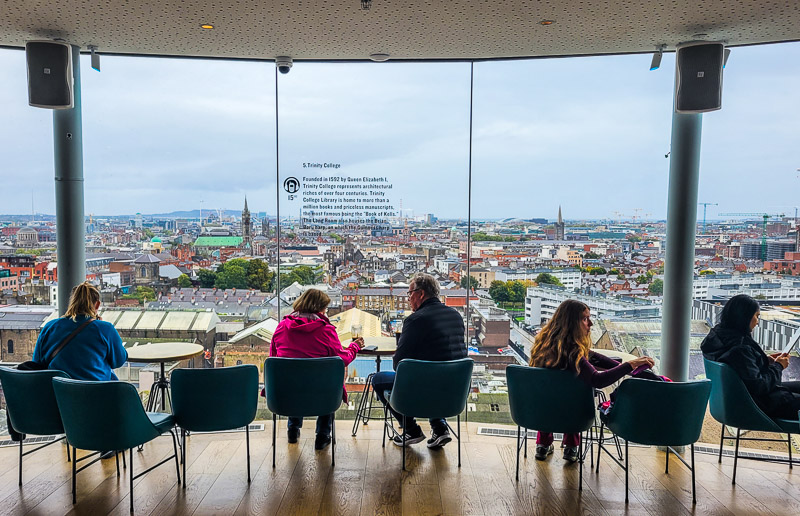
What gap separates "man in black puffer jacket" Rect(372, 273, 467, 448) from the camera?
13.1 feet

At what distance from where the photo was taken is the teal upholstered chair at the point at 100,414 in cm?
307

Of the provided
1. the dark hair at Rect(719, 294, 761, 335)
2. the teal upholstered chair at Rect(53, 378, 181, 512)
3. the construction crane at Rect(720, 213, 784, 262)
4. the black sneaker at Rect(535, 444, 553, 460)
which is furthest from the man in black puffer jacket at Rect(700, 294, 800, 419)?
→ the teal upholstered chair at Rect(53, 378, 181, 512)

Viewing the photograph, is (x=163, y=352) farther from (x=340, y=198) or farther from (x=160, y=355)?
(x=340, y=198)

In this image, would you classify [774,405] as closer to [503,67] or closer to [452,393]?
[452,393]

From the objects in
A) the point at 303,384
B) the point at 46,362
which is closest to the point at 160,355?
the point at 46,362

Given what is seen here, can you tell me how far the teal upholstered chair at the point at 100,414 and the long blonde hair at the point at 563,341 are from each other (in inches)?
102

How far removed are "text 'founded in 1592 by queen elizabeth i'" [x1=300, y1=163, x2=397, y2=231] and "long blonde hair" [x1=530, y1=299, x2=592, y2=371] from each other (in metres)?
2.29

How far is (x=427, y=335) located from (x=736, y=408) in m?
2.25

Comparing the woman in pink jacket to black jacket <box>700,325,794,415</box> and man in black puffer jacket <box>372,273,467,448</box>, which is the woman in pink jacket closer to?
man in black puffer jacket <box>372,273,467,448</box>

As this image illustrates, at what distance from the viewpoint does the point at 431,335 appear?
400cm

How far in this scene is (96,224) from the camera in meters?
5.25

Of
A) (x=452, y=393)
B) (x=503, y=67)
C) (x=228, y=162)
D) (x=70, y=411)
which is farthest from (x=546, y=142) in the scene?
(x=70, y=411)

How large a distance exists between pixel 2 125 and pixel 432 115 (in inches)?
164

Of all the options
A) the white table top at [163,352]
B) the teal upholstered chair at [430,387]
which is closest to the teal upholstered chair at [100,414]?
the white table top at [163,352]
